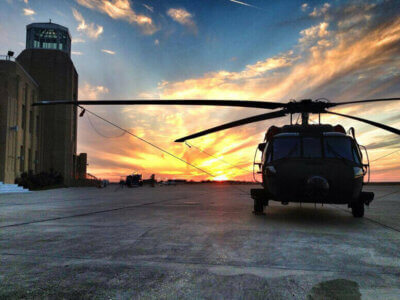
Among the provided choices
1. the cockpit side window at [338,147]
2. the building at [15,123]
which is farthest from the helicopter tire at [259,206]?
the building at [15,123]

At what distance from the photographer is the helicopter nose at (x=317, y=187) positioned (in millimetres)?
6805

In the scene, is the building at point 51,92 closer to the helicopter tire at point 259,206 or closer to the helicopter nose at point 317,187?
the helicopter tire at point 259,206

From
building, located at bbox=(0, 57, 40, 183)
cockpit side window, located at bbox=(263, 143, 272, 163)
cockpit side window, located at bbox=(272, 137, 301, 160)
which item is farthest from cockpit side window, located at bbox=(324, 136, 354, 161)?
building, located at bbox=(0, 57, 40, 183)

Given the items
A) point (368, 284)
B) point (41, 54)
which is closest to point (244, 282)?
point (368, 284)

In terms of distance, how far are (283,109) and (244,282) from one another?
7.48m

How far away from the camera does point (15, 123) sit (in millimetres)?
35719

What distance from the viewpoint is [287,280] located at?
9.62 feet

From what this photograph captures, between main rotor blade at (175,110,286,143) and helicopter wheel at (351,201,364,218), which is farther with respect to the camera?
main rotor blade at (175,110,286,143)

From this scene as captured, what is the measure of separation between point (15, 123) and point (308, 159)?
124 ft

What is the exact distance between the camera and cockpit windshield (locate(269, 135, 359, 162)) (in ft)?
25.3

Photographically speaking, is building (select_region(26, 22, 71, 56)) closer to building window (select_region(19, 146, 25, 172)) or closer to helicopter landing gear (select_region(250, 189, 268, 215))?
building window (select_region(19, 146, 25, 172))

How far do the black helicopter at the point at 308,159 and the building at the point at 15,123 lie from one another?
31213 mm

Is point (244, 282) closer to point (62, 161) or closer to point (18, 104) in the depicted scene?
point (18, 104)

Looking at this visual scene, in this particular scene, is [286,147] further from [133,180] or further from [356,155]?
[133,180]
